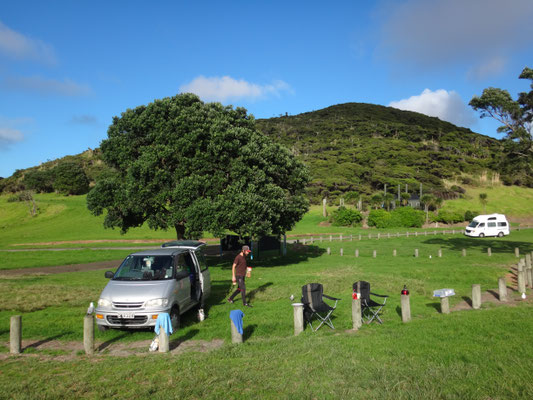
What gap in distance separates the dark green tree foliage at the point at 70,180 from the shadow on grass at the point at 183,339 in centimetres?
9540

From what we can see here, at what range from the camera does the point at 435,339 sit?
782 centimetres

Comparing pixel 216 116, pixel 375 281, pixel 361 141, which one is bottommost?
pixel 375 281

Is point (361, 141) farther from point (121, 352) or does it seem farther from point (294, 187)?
point (121, 352)

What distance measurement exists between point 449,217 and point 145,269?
6501 centimetres

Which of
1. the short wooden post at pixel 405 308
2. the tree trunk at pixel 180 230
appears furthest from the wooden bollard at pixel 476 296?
the tree trunk at pixel 180 230

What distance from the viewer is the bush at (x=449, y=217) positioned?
6475 cm

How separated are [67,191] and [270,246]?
8073 centimetres

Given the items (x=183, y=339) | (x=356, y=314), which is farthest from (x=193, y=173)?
(x=356, y=314)

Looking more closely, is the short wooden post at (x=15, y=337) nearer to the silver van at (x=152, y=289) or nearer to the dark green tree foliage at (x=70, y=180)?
the silver van at (x=152, y=289)

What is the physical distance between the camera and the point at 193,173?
21.3 m

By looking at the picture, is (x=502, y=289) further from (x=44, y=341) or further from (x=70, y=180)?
(x=70, y=180)

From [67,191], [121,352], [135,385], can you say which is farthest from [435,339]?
[67,191]

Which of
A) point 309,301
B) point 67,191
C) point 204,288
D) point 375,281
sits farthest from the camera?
point 67,191

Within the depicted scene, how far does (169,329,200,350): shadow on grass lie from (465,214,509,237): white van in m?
43.7
